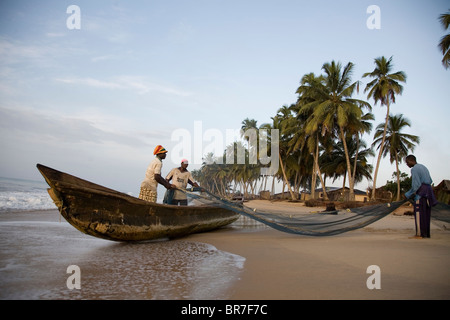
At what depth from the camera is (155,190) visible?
6.17m

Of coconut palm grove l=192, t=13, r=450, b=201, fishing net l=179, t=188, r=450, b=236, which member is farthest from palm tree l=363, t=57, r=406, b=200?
fishing net l=179, t=188, r=450, b=236

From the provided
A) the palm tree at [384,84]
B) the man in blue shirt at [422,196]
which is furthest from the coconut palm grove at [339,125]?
the man in blue shirt at [422,196]

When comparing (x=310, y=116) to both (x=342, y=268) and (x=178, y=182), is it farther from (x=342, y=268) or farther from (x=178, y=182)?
(x=342, y=268)

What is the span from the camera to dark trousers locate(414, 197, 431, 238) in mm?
5543

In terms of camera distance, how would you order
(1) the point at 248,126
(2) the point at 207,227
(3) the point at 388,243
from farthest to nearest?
(1) the point at 248,126 < (2) the point at 207,227 < (3) the point at 388,243

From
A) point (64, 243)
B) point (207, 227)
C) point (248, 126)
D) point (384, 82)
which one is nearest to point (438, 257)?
point (207, 227)

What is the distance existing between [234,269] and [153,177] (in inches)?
115

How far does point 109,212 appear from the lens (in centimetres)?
492

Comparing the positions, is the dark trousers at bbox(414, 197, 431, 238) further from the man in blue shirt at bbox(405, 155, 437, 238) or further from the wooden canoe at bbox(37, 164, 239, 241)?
the wooden canoe at bbox(37, 164, 239, 241)

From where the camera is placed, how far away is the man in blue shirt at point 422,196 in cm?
554

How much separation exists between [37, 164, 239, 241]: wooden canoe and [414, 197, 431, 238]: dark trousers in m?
4.33
